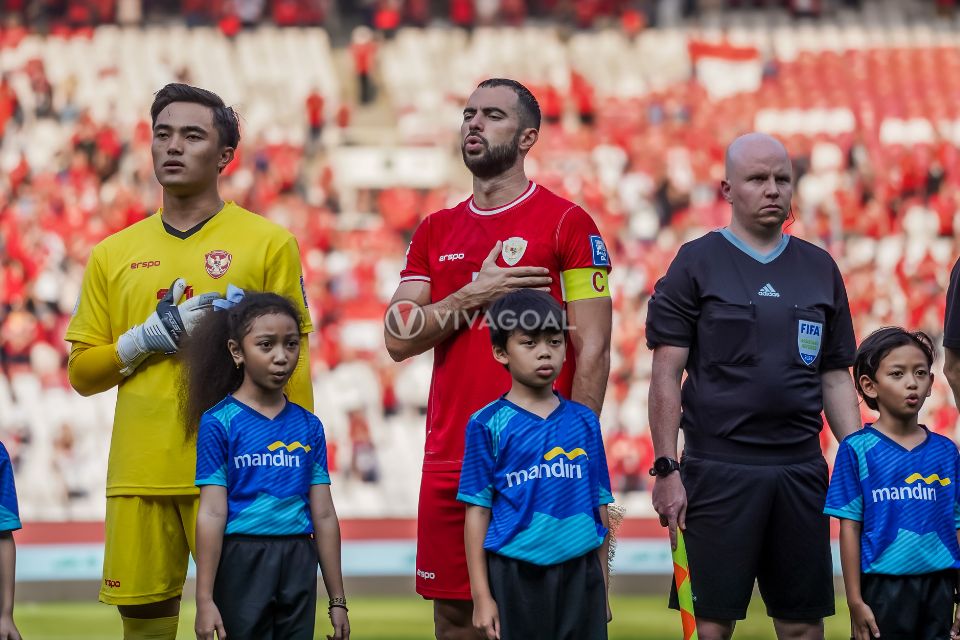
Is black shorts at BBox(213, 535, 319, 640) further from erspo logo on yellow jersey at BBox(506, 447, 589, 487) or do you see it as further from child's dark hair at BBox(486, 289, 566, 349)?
child's dark hair at BBox(486, 289, 566, 349)

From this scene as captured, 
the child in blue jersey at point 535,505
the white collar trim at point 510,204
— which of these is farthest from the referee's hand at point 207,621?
the white collar trim at point 510,204

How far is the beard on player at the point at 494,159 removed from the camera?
4.22 m

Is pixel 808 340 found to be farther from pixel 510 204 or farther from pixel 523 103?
pixel 523 103

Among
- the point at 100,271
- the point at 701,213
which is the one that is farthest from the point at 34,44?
the point at 100,271

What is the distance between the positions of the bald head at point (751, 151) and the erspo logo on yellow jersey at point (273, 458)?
1649 millimetres

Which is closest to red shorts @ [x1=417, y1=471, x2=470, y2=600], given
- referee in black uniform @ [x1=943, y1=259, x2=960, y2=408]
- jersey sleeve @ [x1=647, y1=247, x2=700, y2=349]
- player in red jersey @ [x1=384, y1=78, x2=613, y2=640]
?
player in red jersey @ [x1=384, y1=78, x2=613, y2=640]

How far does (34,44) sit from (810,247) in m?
13.5

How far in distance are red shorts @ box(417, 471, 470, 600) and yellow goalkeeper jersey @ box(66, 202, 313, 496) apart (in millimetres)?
576

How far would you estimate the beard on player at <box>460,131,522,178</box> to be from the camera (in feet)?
13.8

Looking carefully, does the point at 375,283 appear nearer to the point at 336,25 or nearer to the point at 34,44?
the point at 336,25

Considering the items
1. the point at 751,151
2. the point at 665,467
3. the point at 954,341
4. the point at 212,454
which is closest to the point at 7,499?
the point at 212,454

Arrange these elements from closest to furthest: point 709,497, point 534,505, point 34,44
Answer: point 534,505 → point 709,497 → point 34,44

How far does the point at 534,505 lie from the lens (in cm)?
360

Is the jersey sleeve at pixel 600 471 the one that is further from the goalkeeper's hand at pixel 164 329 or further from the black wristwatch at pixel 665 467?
the goalkeeper's hand at pixel 164 329
